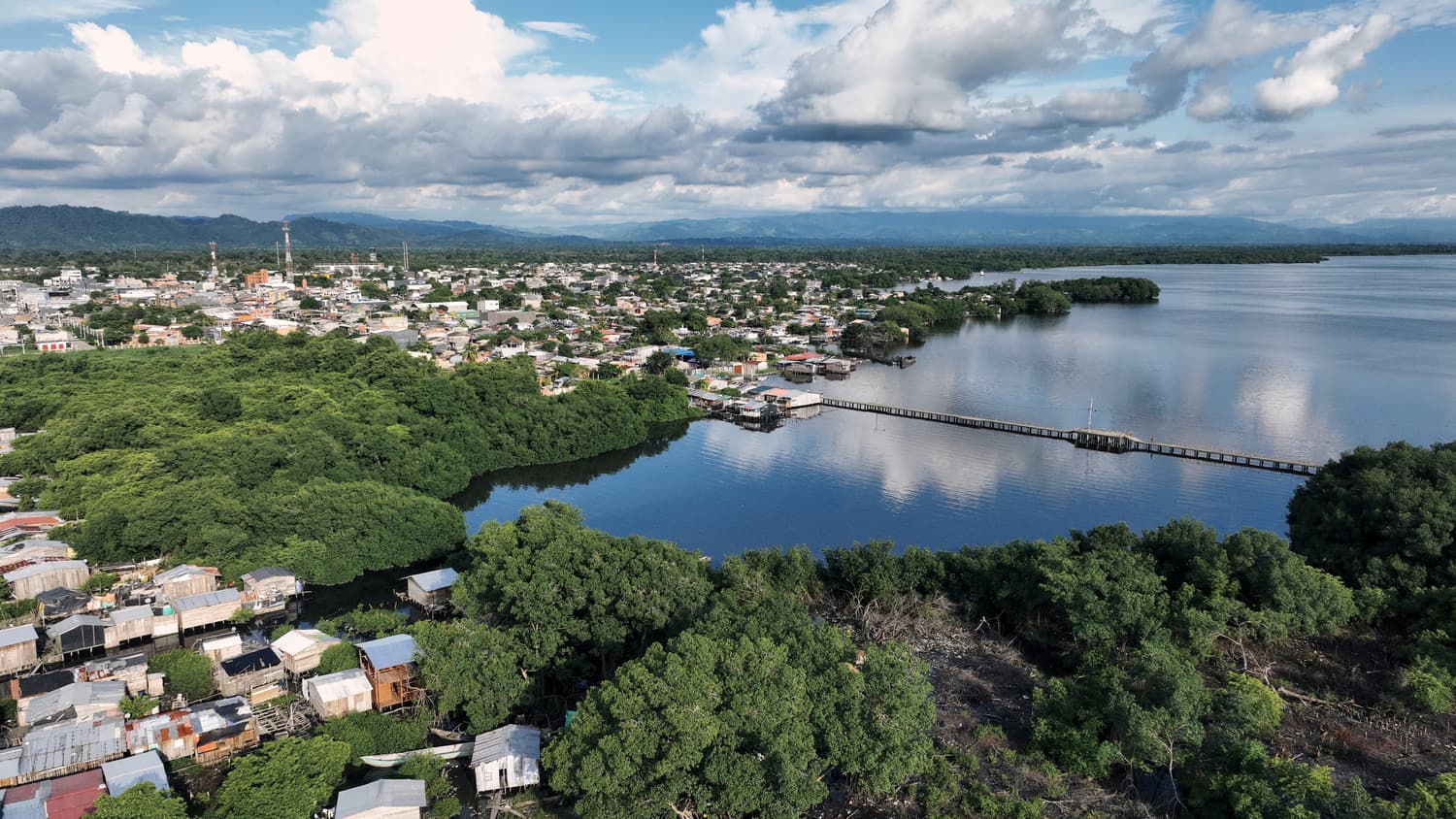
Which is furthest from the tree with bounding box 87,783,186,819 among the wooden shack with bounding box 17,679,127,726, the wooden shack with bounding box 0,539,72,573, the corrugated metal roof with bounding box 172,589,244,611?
the wooden shack with bounding box 0,539,72,573

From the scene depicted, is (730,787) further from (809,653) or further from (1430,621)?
(1430,621)

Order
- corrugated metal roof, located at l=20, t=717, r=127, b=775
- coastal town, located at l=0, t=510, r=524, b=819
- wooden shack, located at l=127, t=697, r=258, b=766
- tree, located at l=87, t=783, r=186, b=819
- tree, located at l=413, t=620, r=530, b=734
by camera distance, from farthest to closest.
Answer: tree, located at l=413, t=620, r=530, b=734 < wooden shack, located at l=127, t=697, r=258, b=766 < corrugated metal roof, located at l=20, t=717, r=127, b=775 < coastal town, located at l=0, t=510, r=524, b=819 < tree, located at l=87, t=783, r=186, b=819

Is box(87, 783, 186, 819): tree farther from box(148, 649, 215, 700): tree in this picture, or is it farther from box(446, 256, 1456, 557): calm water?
box(446, 256, 1456, 557): calm water

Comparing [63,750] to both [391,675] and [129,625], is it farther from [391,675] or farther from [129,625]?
[129,625]

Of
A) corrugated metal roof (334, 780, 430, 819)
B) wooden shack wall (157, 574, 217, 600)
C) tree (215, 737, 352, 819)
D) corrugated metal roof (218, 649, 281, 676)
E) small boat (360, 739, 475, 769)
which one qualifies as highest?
tree (215, 737, 352, 819)

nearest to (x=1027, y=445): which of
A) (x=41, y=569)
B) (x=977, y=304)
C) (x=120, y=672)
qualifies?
(x=120, y=672)

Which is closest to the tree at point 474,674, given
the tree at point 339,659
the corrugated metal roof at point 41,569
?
the tree at point 339,659
